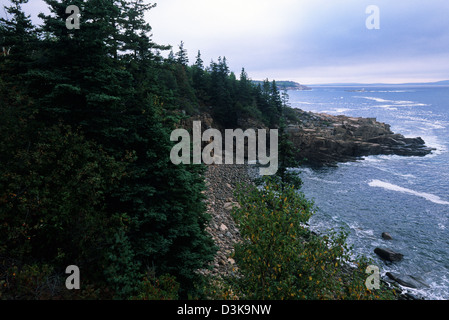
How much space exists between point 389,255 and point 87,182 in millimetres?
29056

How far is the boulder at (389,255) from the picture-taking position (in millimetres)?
25172

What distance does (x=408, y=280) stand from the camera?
22.4m

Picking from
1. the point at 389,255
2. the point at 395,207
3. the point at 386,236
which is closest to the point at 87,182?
the point at 389,255

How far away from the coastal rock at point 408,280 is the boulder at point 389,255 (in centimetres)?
237

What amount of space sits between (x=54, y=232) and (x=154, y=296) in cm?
526

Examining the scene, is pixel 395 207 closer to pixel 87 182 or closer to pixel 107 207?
pixel 107 207

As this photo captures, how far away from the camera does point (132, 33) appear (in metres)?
21.2

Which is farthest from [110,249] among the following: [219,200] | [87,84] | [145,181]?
[219,200]

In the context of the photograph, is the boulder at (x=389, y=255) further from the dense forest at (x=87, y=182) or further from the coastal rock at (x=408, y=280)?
the dense forest at (x=87, y=182)

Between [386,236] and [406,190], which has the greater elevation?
[406,190]

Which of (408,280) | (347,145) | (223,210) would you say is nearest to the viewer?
(408,280)

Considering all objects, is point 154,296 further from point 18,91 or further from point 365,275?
point 18,91

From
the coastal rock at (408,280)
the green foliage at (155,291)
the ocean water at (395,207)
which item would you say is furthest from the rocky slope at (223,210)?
the coastal rock at (408,280)

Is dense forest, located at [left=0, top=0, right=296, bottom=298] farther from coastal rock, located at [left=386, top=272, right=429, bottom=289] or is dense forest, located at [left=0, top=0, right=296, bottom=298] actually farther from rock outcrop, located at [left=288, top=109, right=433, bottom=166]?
rock outcrop, located at [left=288, top=109, right=433, bottom=166]
